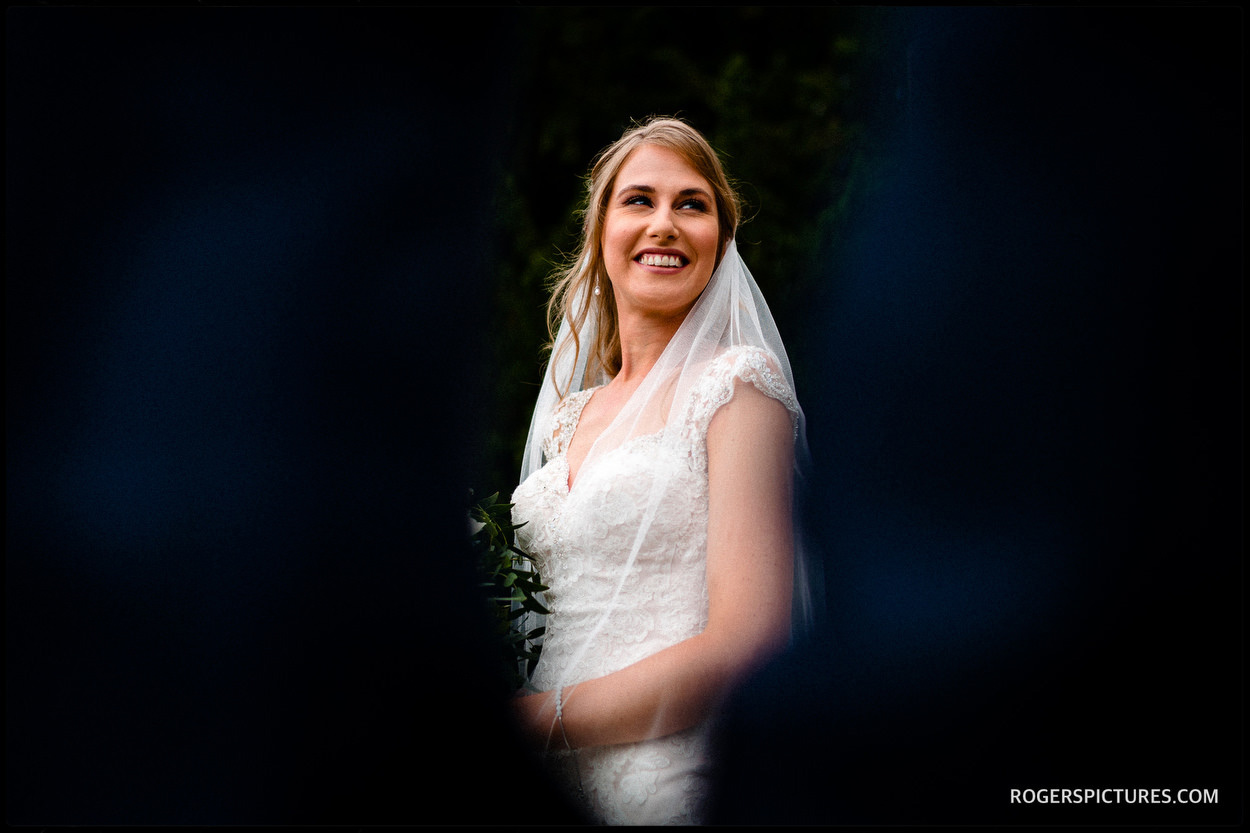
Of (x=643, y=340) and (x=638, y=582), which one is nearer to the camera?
(x=638, y=582)

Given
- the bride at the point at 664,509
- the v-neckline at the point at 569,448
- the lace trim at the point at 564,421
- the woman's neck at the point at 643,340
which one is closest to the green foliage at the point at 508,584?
the bride at the point at 664,509

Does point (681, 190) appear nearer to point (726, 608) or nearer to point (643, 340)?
point (643, 340)

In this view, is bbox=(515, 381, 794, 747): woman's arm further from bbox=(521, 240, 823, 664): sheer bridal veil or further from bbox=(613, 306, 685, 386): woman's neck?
bbox=(613, 306, 685, 386): woman's neck

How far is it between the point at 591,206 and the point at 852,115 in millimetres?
1044

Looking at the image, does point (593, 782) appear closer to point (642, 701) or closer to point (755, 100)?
point (642, 701)

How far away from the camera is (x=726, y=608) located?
1570mm

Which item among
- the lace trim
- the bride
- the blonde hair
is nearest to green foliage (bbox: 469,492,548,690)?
the bride

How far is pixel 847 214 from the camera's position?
2.53 metres

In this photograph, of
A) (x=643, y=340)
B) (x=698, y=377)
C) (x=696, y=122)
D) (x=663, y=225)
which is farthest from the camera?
(x=696, y=122)

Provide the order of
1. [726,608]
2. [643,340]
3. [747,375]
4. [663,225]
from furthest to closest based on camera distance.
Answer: [643,340]
[663,225]
[747,375]
[726,608]

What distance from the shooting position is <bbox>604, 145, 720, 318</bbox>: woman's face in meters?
1.94

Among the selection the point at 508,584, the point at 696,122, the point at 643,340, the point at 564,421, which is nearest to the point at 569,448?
the point at 564,421

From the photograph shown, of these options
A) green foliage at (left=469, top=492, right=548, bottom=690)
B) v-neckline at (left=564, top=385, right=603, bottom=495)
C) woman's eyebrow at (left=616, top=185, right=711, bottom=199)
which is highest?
woman's eyebrow at (left=616, top=185, right=711, bottom=199)

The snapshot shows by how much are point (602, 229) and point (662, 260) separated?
0.88 feet
